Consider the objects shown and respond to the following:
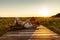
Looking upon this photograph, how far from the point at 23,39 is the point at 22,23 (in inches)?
178

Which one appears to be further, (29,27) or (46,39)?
(29,27)

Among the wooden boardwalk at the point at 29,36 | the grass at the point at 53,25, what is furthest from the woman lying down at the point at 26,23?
the wooden boardwalk at the point at 29,36

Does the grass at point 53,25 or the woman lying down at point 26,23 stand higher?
the woman lying down at point 26,23

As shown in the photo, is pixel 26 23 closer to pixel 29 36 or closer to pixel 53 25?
pixel 29 36

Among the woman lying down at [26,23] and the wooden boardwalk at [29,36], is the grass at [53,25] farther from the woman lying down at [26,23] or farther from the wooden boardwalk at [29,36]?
the wooden boardwalk at [29,36]

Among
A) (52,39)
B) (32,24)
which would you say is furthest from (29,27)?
(52,39)

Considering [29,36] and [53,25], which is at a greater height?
[53,25]

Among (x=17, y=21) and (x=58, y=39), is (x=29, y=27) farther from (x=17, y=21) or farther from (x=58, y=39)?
(x=58, y=39)

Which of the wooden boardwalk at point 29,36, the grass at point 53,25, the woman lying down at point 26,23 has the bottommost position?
the wooden boardwalk at point 29,36

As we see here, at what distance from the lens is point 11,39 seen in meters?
8.59

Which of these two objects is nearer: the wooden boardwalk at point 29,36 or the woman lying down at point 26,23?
the wooden boardwalk at point 29,36

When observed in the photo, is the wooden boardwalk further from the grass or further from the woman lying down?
the woman lying down

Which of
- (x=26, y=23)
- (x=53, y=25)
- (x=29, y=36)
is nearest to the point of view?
(x=29, y=36)

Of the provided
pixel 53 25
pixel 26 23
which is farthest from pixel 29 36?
pixel 53 25
